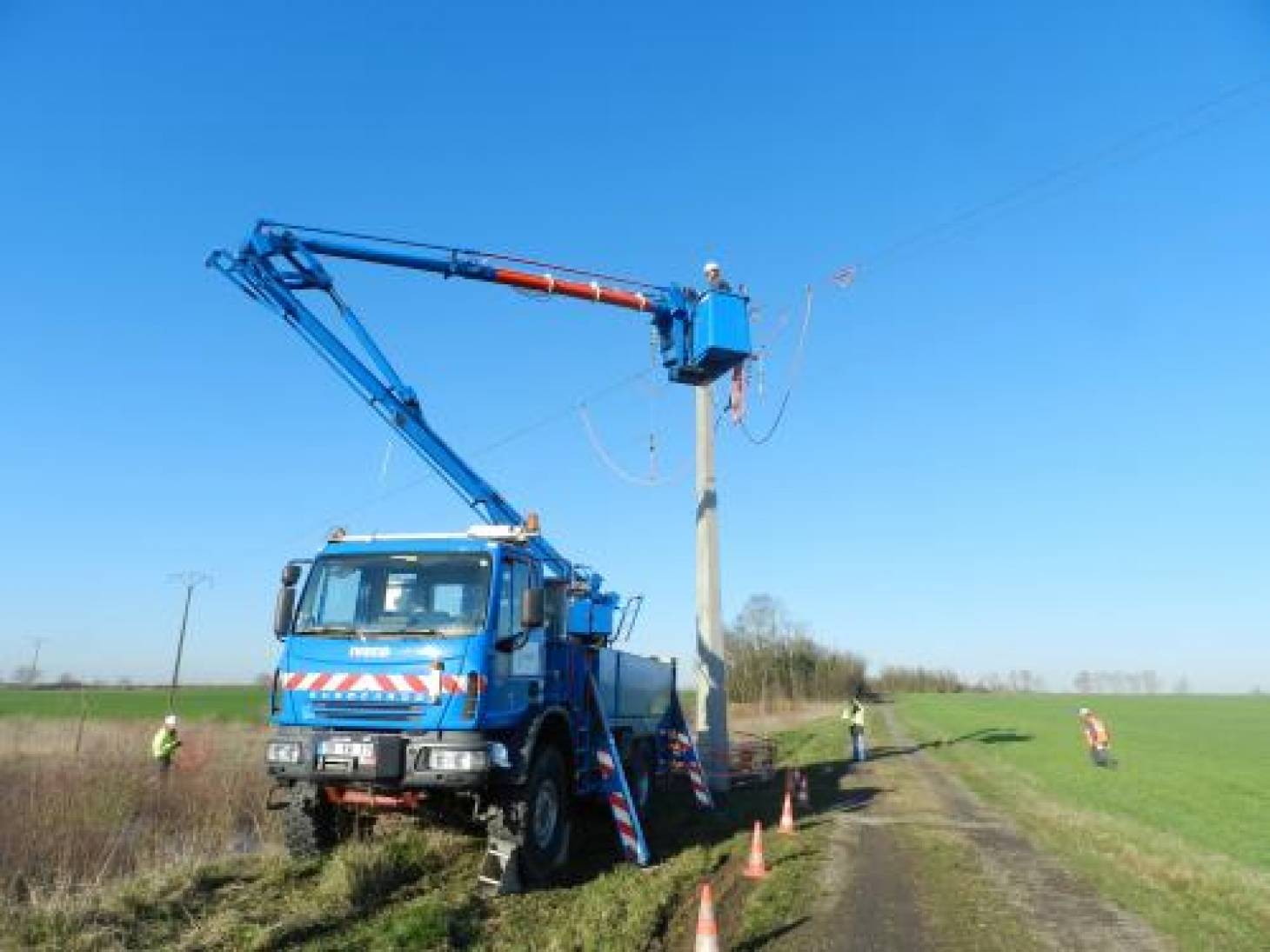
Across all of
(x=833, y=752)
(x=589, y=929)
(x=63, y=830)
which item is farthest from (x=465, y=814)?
(x=833, y=752)

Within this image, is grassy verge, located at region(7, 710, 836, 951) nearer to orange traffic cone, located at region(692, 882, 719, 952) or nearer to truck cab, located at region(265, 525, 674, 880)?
truck cab, located at region(265, 525, 674, 880)

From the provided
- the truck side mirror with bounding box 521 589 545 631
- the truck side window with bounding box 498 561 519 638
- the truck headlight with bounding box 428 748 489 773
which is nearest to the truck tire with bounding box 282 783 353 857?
the truck headlight with bounding box 428 748 489 773

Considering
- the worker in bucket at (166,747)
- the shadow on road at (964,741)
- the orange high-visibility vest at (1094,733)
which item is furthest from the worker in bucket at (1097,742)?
the worker in bucket at (166,747)

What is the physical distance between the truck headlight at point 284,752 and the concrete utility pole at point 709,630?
10.6 meters

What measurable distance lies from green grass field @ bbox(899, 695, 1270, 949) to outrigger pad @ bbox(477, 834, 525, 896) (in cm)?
553

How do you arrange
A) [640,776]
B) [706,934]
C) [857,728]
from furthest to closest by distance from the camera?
[857,728]
[640,776]
[706,934]

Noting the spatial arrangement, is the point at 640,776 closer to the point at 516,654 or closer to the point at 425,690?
the point at 516,654

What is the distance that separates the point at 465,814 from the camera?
8.80 m

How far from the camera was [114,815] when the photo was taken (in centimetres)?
1239

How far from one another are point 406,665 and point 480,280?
6.59 metres

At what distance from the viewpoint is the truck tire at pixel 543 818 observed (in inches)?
324

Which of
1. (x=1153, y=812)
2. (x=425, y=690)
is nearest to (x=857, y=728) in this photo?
(x=1153, y=812)

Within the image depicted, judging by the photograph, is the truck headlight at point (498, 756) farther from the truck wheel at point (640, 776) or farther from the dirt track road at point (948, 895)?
the truck wheel at point (640, 776)

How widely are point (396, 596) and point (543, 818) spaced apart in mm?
2514
